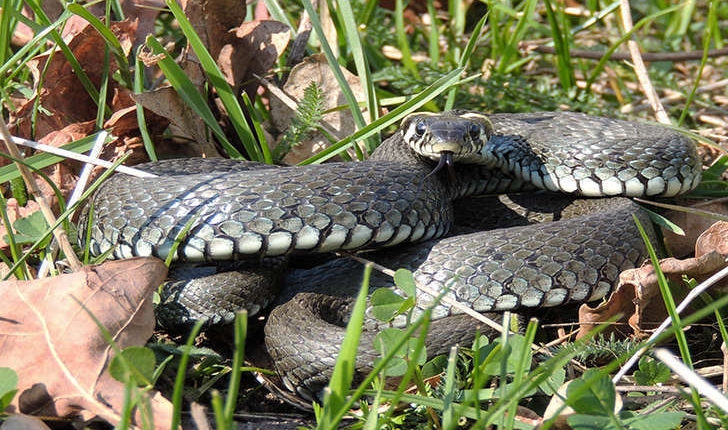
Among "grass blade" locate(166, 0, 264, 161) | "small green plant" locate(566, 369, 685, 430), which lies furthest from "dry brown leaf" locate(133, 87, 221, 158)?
"small green plant" locate(566, 369, 685, 430)

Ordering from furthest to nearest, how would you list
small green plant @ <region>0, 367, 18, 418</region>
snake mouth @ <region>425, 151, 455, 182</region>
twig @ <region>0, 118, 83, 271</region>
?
snake mouth @ <region>425, 151, 455, 182</region> < twig @ <region>0, 118, 83, 271</region> < small green plant @ <region>0, 367, 18, 418</region>

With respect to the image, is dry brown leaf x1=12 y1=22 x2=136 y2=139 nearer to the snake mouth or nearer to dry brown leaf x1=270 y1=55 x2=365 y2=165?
dry brown leaf x1=270 y1=55 x2=365 y2=165

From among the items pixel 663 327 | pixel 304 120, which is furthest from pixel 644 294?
pixel 304 120

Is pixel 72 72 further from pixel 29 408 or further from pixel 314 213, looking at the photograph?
pixel 29 408

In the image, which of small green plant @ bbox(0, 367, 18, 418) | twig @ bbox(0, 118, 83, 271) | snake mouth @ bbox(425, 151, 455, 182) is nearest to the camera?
small green plant @ bbox(0, 367, 18, 418)

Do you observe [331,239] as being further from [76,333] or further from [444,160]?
[76,333]

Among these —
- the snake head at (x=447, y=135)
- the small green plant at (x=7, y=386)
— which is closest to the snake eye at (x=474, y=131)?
the snake head at (x=447, y=135)

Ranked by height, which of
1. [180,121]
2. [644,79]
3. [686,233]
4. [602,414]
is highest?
[180,121]
